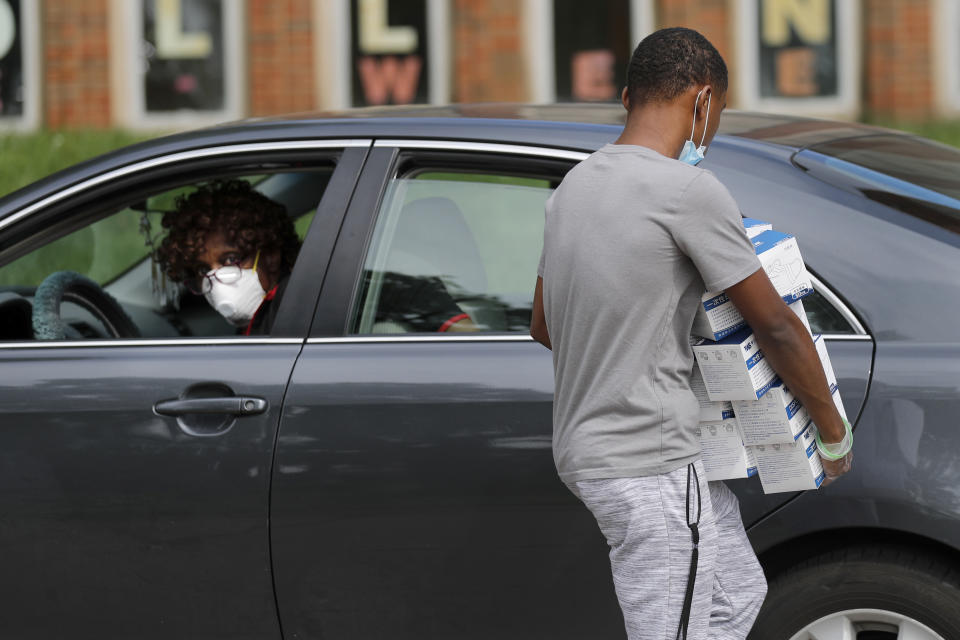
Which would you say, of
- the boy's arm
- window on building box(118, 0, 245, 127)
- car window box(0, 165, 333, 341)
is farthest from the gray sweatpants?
window on building box(118, 0, 245, 127)

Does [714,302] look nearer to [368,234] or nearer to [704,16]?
[368,234]

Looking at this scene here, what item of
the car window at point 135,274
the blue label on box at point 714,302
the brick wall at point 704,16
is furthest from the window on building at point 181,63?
the blue label on box at point 714,302

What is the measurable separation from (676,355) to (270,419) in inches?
38.2

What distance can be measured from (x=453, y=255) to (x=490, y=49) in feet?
25.5

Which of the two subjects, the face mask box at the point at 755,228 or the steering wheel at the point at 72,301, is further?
the steering wheel at the point at 72,301

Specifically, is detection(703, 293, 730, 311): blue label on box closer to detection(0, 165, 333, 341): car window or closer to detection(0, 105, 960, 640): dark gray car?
detection(0, 105, 960, 640): dark gray car

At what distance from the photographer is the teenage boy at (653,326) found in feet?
7.04

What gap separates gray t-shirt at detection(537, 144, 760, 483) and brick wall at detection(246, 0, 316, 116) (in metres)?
8.64

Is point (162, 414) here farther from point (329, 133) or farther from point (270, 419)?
point (329, 133)

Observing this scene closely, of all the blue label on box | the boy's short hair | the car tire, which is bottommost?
the car tire

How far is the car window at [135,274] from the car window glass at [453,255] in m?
0.24

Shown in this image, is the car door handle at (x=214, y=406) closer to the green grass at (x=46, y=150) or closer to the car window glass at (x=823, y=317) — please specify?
the car window glass at (x=823, y=317)

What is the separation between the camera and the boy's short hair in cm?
223

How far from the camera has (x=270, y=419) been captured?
279 centimetres
